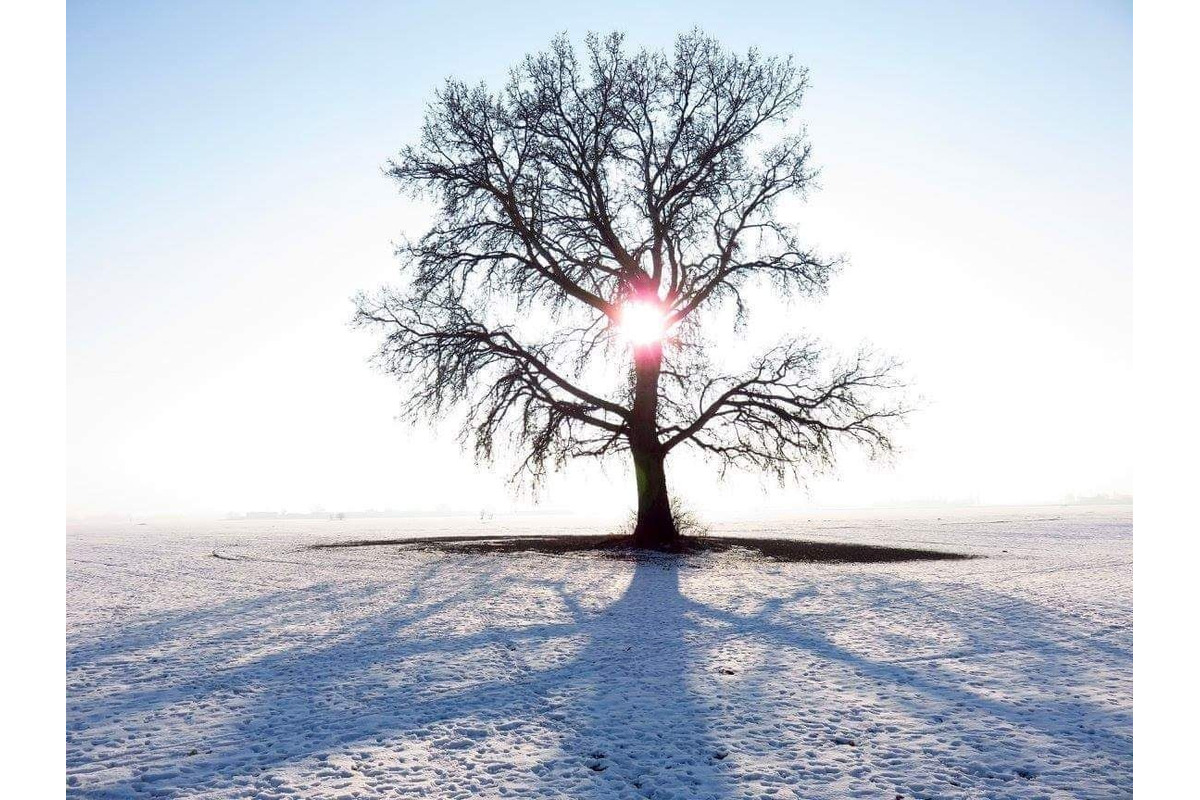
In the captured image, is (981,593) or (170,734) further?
(981,593)

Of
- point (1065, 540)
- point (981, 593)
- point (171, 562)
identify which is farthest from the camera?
point (1065, 540)

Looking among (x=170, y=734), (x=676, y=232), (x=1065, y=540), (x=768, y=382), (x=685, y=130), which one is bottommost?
(x=1065, y=540)

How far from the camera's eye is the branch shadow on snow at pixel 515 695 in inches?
178

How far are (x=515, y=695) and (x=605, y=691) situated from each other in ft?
2.65

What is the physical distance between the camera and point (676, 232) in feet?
69.0

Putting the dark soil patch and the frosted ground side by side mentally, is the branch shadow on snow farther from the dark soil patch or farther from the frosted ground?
the dark soil patch

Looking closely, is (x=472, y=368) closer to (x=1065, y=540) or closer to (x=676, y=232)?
(x=676, y=232)

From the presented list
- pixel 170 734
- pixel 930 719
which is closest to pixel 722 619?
pixel 930 719

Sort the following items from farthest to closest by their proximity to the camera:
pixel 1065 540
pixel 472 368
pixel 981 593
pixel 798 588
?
pixel 1065 540, pixel 472 368, pixel 798 588, pixel 981 593

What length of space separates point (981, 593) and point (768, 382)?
9.63m

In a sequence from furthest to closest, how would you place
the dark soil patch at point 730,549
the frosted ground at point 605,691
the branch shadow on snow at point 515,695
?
1. the dark soil patch at point 730,549
2. the branch shadow on snow at point 515,695
3. the frosted ground at point 605,691

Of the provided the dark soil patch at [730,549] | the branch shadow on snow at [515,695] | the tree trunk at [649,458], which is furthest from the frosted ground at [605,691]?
the tree trunk at [649,458]

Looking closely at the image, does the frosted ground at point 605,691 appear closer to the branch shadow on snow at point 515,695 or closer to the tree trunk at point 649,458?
the branch shadow on snow at point 515,695

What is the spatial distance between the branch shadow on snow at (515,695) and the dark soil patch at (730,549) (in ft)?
25.0
